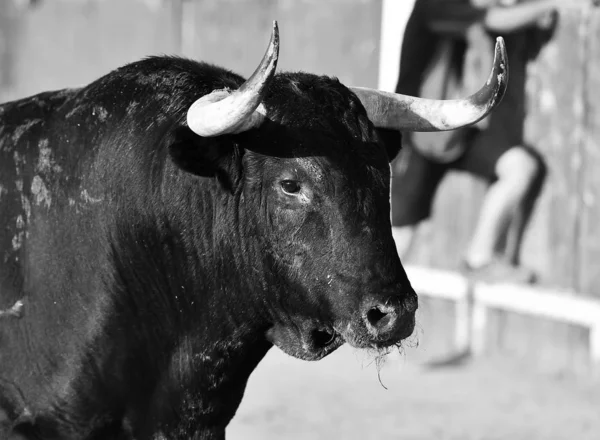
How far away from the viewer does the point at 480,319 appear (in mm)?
8031

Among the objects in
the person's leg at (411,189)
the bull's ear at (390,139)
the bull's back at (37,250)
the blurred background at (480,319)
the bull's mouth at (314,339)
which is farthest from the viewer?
the person's leg at (411,189)

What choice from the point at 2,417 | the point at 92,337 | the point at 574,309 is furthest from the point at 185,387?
the point at 574,309

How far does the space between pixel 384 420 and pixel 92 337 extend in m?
3.47

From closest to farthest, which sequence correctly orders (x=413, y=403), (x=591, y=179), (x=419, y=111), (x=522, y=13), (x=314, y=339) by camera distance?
(x=314, y=339)
(x=419, y=111)
(x=413, y=403)
(x=591, y=179)
(x=522, y=13)

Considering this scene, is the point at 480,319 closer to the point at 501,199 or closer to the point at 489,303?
the point at 489,303

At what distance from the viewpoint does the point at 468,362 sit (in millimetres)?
7945

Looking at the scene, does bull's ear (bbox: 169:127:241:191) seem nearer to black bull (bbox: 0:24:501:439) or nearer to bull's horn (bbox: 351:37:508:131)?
black bull (bbox: 0:24:501:439)

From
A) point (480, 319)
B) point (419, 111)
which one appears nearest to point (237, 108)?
point (419, 111)

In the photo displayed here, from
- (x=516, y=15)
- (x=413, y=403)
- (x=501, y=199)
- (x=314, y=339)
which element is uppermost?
(x=516, y=15)

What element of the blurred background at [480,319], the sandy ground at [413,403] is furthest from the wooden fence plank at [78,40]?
the sandy ground at [413,403]

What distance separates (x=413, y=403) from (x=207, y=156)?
4056mm

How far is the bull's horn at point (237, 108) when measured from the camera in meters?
2.98

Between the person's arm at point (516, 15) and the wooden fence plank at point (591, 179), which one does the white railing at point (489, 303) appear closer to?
the wooden fence plank at point (591, 179)

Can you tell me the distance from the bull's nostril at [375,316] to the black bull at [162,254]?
0.16 m
